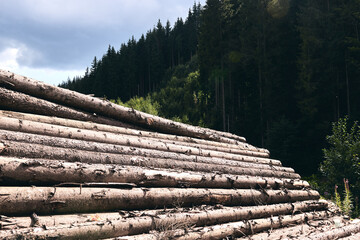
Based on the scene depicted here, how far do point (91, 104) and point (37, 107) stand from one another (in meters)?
1.06

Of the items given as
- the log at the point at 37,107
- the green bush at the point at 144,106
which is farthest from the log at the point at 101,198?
the green bush at the point at 144,106

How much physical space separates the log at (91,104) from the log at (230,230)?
9.86ft

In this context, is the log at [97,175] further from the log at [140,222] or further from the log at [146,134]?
the log at [146,134]

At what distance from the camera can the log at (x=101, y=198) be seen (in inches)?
111

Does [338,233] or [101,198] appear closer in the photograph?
[101,198]

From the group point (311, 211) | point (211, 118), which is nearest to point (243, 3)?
point (211, 118)

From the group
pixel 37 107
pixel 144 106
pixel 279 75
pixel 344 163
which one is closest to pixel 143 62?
pixel 144 106

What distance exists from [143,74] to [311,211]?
1926 inches

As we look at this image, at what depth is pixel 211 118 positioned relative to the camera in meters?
26.5

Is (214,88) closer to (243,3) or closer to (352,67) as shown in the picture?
(243,3)

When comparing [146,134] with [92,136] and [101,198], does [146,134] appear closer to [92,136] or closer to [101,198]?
[92,136]

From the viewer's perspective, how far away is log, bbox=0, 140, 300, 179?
3.31 m

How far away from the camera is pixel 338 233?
15.9ft

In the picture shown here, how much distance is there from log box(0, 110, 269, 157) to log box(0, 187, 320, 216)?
174 centimetres
